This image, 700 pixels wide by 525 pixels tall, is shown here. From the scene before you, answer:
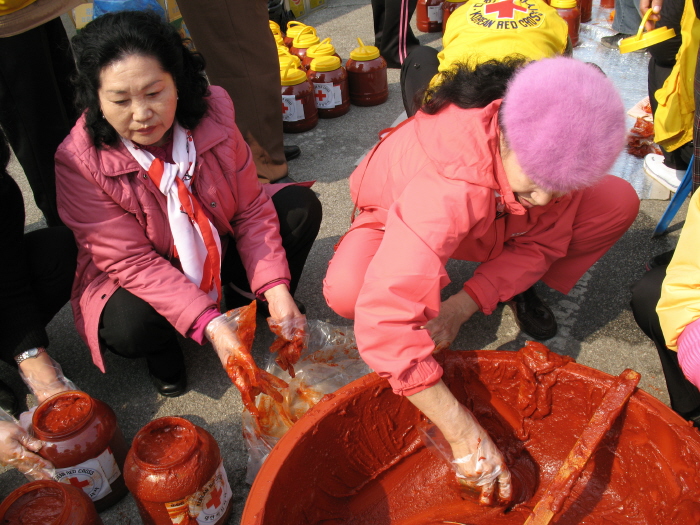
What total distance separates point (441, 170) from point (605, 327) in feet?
3.96

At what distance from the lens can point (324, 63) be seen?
11.9 feet

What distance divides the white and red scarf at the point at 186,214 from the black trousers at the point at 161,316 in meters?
0.19

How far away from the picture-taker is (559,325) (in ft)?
7.06

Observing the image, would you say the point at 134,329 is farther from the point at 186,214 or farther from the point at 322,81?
the point at 322,81

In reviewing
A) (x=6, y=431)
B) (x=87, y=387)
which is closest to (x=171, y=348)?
(x=87, y=387)

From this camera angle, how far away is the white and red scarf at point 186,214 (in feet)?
5.33

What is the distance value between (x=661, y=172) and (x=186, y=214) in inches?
94.1

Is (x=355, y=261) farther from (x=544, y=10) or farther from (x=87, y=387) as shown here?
(x=544, y=10)

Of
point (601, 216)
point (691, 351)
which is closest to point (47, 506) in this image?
point (691, 351)

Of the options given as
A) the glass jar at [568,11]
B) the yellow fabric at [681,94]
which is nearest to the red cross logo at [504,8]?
the yellow fabric at [681,94]

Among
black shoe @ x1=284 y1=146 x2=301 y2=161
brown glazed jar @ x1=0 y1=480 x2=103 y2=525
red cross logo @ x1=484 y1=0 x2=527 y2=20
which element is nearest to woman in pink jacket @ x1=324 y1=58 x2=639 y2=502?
red cross logo @ x1=484 y1=0 x2=527 y2=20

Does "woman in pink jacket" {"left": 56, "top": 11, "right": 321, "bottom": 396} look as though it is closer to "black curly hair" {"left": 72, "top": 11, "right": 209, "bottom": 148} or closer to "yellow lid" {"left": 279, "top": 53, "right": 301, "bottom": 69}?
"black curly hair" {"left": 72, "top": 11, "right": 209, "bottom": 148}

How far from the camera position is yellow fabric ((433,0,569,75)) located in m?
1.96

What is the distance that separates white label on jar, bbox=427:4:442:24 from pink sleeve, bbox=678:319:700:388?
450cm
